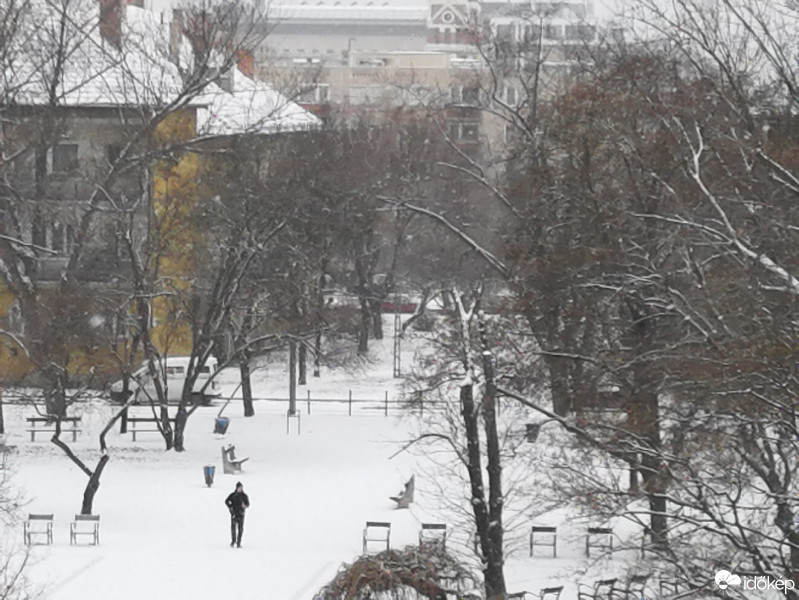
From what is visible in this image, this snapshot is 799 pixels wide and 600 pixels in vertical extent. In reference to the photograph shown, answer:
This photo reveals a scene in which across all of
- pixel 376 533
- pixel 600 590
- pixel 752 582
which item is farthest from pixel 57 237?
pixel 752 582

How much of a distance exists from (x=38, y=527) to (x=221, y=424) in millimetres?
10008

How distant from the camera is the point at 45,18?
132ft

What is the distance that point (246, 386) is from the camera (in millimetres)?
38062

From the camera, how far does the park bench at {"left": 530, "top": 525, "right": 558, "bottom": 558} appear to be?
23969 millimetres

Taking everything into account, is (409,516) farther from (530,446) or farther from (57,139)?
(57,139)

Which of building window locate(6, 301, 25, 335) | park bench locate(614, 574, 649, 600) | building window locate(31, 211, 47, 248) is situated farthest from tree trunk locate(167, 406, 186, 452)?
park bench locate(614, 574, 649, 600)

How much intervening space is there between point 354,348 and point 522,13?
47.1ft

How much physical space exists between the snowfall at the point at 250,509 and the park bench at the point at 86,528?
0.49ft

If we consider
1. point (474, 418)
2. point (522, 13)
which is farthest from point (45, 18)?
point (474, 418)

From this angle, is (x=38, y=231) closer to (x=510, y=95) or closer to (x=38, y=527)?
(x=38, y=527)

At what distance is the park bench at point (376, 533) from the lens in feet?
78.4

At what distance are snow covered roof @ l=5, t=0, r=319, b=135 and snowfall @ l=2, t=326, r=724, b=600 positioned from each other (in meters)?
7.33

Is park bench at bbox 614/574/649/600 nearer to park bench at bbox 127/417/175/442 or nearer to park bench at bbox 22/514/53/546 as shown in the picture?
park bench at bbox 22/514/53/546

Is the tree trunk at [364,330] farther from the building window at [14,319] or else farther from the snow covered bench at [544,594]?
the snow covered bench at [544,594]
